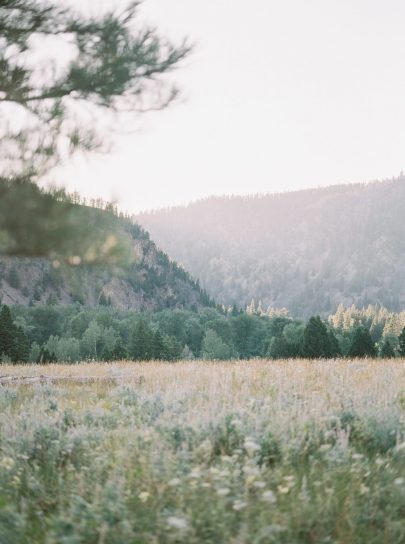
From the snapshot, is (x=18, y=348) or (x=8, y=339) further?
(x=18, y=348)

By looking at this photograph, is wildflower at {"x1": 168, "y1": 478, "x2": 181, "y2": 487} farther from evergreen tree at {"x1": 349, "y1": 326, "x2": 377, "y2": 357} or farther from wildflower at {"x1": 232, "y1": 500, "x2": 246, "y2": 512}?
evergreen tree at {"x1": 349, "y1": 326, "x2": 377, "y2": 357}

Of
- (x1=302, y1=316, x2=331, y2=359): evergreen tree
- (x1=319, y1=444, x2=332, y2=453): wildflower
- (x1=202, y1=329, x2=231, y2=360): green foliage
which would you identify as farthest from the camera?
(x1=202, y1=329, x2=231, y2=360): green foliage

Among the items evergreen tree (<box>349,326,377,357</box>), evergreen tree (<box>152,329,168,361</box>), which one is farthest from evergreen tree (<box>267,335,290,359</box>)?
evergreen tree (<box>152,329,168,361</box>)

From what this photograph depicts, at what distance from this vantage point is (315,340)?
160 ft

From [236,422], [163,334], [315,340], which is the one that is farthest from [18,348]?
[163,334]

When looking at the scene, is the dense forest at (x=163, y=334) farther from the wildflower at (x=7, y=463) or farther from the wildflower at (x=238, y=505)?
the wildflower at (x=238, y=505)

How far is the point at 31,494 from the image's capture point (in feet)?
13.6

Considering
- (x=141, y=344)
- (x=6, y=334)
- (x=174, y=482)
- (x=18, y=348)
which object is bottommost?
(x=141, y=344)

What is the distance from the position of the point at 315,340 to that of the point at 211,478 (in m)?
46.5

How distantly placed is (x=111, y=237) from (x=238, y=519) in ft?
15.7

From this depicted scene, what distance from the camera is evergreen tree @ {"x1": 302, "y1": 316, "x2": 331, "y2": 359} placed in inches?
1906

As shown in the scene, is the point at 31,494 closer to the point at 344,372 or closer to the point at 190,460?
the point at 190,460

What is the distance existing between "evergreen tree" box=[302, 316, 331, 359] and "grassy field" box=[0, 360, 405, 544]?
4331cm

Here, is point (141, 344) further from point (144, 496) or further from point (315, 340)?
point (144, 496)
